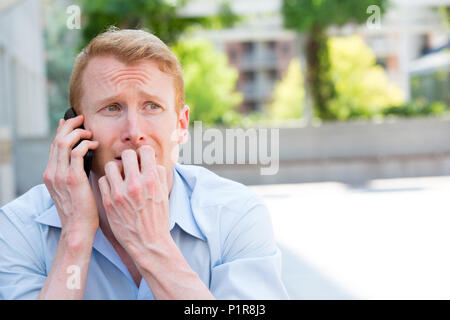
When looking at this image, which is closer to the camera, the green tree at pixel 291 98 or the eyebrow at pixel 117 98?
the eyebrow at pixel 117 98

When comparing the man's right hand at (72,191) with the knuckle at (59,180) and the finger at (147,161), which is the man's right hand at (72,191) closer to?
the knuckle at (59,180)

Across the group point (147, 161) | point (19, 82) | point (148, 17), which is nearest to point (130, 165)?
point (147, 161)

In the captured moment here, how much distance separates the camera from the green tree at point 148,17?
1377 cm

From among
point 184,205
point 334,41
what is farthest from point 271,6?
point 334,41

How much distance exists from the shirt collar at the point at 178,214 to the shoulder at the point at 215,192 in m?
0.03

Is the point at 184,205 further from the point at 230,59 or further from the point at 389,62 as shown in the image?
the point at 230,59

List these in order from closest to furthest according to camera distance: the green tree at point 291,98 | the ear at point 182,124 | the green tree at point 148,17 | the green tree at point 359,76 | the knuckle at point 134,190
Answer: the knuckle at point 134,190
the ear at point 182,124
the green tree at point 148,17
the green tree at point 359,76
the green tree at point 291,98

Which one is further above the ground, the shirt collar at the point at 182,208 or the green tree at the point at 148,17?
the green tree at the point at 148,17

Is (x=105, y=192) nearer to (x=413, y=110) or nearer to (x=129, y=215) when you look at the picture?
(x=129, y=215)

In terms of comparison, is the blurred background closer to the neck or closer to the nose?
the neck

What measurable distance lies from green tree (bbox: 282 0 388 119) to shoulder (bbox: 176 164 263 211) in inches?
452

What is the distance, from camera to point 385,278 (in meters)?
5.16

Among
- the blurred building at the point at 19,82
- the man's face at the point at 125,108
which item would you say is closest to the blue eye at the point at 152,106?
the man's face at the point at 125,108

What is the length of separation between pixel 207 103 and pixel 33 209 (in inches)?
1909
